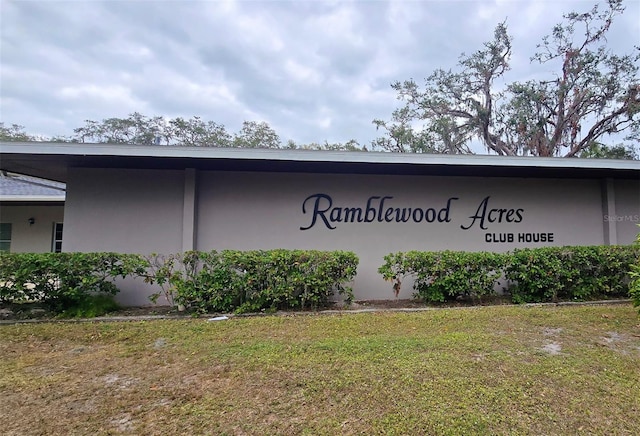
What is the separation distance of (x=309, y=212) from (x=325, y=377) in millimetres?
3887

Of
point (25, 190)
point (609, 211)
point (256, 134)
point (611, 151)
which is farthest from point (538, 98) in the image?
point (25, 190)

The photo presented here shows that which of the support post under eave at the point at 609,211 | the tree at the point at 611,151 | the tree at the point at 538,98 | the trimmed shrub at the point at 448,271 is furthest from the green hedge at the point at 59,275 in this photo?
the tree at the point at 611,151

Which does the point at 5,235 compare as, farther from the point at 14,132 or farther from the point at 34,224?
the point at 14,132

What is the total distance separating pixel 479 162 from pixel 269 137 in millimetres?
20551

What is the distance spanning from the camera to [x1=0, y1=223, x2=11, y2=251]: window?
10.3m

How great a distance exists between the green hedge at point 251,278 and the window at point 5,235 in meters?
8.24

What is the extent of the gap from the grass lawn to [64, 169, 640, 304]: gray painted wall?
6.33 feet

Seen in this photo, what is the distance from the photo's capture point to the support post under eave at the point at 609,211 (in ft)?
23.1

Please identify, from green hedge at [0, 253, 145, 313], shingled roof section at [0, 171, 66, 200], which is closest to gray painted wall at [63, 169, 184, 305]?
green hedge at [0, 253, 145, 313]

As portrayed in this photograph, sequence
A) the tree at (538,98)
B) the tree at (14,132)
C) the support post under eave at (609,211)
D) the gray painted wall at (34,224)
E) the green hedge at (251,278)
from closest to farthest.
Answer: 1. the green hedge at (251,278)
2. the support post under eave at (609,211)
3. the gray painted wall at (34,224)
4. the tree at (538,98)
5. the tree at (14,132)

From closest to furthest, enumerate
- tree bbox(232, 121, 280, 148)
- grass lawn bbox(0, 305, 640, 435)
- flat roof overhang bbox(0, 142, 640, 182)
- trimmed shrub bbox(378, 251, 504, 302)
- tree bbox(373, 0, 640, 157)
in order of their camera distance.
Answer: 1. grass lawn bbox(0, 305, 640, 435)
2. flat roof overhang bbox(0, 142, 640, 182)
3. trimmed shrub bbox(378, 251, 504, 302)
4. tree bbox(373, 0, 640, 157)
5. tree bbox(232, 121, 280, 148)

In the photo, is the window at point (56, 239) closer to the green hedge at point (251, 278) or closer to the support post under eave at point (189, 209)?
the support post under eave at point (189, 209)

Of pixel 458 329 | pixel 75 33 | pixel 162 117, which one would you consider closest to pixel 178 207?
pixel 458 329

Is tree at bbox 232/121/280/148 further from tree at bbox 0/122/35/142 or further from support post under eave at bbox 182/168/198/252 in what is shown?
support post under eave at bbox 182/168/198/252
